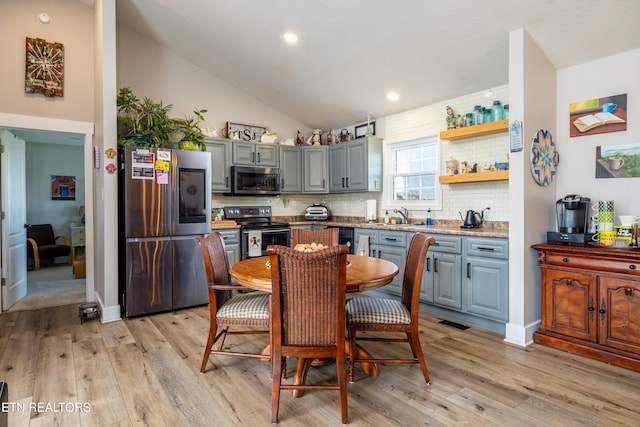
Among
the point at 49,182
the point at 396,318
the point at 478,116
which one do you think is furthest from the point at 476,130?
the point at 49,182

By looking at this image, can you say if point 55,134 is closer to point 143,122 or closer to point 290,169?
point 143,122

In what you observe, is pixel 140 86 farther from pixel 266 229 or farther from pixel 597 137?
pixel 597 137

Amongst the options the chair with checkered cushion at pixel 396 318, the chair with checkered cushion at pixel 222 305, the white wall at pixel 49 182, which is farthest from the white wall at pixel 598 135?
the white wall at pixel 49 182

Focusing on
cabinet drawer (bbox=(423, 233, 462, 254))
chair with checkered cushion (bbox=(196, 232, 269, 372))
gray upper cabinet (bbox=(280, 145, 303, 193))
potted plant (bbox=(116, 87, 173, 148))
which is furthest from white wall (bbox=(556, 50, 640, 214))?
potted plant (bbox=(116, 87, 173, 148))

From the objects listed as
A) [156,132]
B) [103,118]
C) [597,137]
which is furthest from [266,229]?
[597,137]

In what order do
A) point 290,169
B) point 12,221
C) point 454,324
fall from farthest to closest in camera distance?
1. point 290,169
2. point 12,221
3. point 454,324

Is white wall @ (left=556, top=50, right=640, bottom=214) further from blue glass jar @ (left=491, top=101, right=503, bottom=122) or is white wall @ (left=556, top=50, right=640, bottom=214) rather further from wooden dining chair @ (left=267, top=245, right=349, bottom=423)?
wooden dining chair @ (left=267, top=245, right=349, bottom=423)

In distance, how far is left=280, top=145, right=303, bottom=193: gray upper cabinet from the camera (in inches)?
213

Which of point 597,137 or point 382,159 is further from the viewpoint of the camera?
point 382,159

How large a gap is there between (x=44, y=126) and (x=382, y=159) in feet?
13.4

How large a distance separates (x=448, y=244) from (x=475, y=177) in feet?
2.66

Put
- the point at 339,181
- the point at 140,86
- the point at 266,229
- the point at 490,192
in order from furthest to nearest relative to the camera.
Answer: the point at 339,181, the point at 266,229, the point at 140,86, the point at 490,192

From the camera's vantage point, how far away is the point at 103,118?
11.6ft

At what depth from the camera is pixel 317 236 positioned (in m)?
3.15
